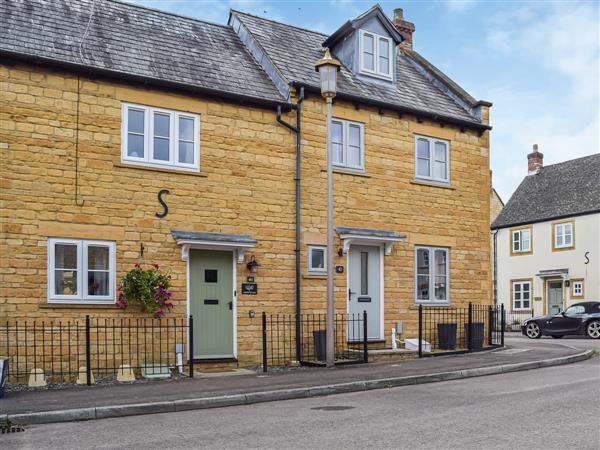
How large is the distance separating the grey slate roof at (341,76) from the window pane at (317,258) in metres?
3.80

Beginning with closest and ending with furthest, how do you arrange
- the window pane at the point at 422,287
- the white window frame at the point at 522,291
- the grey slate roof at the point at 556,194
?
the window pane at the point at 422,287 → the grey slate roof at the point at 556,194 → the white window frame at the point at 522,291

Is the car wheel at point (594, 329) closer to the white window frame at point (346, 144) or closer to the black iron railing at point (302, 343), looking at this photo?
the black iron railing at point (302, 343)

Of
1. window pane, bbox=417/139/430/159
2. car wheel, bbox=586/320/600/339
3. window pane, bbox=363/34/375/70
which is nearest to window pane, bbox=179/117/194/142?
window pane, bbox=363/34/375/70

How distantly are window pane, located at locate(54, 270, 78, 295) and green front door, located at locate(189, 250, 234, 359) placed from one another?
244 centimetres

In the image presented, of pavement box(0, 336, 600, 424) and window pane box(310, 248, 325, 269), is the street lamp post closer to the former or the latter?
pavement box(0, 336, 600, 424)

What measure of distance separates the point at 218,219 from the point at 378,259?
4543mm

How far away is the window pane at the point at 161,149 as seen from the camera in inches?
587

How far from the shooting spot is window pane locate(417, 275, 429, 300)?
61.1 ft

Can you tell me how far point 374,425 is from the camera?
8578mm

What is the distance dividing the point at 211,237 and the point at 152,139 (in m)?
2.35

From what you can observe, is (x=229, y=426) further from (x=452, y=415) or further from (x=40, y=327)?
(x=40, y=327)

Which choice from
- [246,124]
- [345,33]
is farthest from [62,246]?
[345,33]

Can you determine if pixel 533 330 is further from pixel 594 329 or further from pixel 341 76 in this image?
pixel 341 76

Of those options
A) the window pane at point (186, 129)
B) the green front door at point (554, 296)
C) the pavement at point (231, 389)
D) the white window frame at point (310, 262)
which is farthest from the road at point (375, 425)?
the green front door at point (554, 296)
